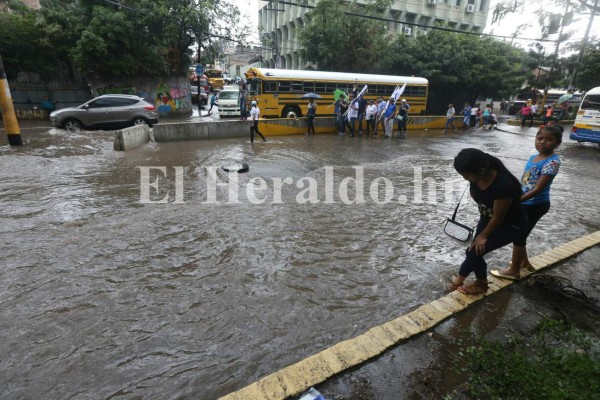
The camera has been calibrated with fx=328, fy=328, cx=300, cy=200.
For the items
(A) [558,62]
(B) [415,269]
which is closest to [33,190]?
(B) [415,269]

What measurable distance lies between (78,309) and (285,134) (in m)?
12.4

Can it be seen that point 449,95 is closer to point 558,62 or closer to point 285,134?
point 558,62

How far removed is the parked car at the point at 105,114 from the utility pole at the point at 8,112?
9.14 ft

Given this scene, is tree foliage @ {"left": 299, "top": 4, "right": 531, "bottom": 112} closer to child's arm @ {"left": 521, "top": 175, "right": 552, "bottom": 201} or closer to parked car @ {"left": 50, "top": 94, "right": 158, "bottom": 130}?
parked car @ {"left": 50, "top": 94, "right": 158, "bottom": 130}

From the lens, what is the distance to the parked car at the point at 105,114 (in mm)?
12766

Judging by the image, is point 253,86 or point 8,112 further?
point 253,86

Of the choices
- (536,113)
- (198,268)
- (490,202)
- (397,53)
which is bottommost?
(198,268)

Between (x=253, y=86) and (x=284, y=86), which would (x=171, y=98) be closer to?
(x=253, y=86)

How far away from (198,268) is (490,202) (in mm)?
3090

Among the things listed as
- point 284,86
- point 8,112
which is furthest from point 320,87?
point 8,112

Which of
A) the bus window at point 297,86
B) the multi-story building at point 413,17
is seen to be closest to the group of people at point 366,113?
the bus window at point 297,86

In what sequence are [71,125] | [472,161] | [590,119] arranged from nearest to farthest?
[472,161] < [71,125] < [590,119]

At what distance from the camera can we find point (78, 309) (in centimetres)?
307

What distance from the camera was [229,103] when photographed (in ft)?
67.5
